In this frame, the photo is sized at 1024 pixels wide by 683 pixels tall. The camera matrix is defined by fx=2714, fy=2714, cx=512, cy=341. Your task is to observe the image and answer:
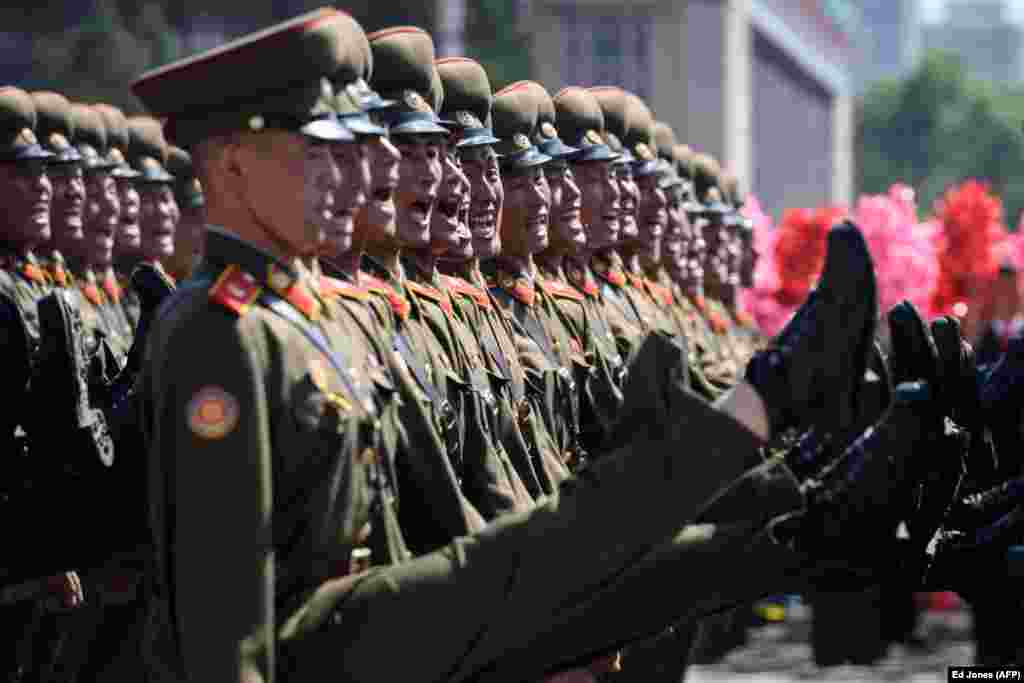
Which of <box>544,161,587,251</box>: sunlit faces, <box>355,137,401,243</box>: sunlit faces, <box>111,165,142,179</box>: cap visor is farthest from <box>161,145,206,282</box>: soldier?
<box>355,137,401,243</box>: sunlit faces

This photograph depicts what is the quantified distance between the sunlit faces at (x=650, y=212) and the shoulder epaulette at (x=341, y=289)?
6.57 meters

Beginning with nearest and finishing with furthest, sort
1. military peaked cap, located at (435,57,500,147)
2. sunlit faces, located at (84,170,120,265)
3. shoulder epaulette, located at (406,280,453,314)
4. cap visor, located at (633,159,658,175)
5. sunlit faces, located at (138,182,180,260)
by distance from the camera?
shoulder epaulette, located at (406,280,453,314)
military peaked cap, located at (435,57,500,147)
sunlit faces, located at (84,170,120,265)
cap visor, located at (633,159,658,175)
sunlit faces, located at (138,182,180,260)

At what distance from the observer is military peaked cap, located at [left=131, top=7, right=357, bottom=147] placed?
5.86m

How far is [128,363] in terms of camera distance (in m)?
8.75

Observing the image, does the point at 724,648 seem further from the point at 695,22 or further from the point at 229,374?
the point at 695,22

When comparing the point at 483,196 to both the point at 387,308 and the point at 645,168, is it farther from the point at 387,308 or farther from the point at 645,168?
the point at 645,168

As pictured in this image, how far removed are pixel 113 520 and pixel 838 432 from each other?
10.3ft

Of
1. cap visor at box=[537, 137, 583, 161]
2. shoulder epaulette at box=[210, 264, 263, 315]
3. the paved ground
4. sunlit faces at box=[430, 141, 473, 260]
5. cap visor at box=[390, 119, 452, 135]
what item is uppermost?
shoulder epaulette at box=[210, 264, 263, 315]

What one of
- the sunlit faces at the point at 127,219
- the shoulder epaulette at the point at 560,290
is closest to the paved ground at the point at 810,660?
the sunlit faces at the point at 127,219

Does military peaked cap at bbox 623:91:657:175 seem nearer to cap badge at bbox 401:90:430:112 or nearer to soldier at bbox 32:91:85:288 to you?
soldier at bbox 32:91:85:288

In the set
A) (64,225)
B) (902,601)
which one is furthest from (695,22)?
(64,225)

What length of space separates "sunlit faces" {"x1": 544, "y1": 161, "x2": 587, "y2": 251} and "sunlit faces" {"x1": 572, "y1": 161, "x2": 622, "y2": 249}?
25 cm

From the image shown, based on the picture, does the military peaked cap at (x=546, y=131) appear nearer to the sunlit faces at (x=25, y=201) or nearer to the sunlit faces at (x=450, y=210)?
the sunlit faces at (x=25, y=201)

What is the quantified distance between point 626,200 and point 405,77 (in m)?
4.39
